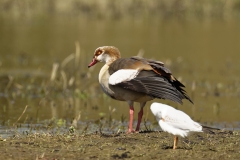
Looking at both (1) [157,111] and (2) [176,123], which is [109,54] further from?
(2) [176,123]

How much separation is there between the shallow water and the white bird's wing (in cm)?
249

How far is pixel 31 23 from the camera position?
27.2 m

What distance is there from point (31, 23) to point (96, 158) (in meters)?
21.6

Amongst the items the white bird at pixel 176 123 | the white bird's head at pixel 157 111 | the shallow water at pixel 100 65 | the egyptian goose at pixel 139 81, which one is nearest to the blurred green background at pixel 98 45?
the shallow water at pixel 100 65

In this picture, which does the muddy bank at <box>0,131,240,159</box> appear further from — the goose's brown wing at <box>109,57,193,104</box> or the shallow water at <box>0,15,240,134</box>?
the shallow water at <box>0,15,240,134</box>

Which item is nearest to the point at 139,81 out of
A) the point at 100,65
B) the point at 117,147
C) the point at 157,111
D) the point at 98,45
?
the point at 157,111

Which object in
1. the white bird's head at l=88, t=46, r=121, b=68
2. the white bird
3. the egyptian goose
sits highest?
the white bird's head at l=88, t=46, r=121, b=68

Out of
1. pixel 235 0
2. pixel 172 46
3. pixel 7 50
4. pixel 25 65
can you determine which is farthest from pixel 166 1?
pixel 25 65

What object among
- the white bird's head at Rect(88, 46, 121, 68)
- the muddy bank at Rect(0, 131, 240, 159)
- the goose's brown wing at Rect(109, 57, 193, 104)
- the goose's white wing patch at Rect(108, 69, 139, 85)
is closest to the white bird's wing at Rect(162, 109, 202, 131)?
the muddy bank at Rect(0, 131, 240, 159)

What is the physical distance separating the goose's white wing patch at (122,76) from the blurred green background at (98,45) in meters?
1.22

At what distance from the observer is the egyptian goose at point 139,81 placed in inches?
292

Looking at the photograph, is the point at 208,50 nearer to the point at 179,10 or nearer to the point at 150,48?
the point at 150,48

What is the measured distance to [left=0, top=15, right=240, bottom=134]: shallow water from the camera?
36.0ft

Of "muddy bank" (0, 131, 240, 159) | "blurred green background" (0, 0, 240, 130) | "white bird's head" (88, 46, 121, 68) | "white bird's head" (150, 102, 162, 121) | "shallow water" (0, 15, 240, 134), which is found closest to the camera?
"muddy bank" (0, 131, 240, 159)
